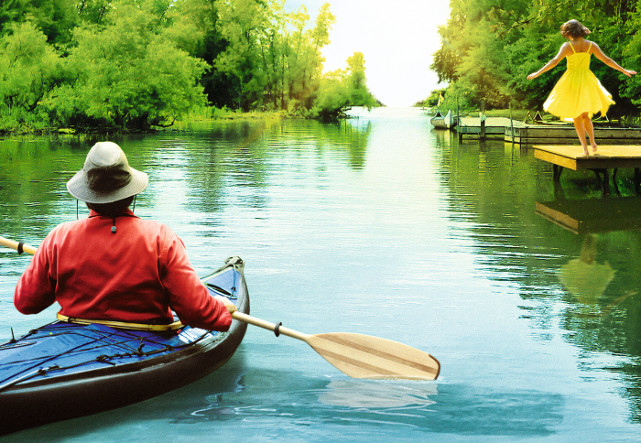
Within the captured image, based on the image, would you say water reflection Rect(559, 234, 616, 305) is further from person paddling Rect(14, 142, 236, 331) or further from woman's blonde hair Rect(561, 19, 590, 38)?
person paddling Rect(14, 142, 236, 331)

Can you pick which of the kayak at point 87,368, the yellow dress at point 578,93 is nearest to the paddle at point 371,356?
the kayak at point 87,368

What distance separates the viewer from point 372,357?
15.3ft

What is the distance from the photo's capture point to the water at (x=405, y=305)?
412 centimetres

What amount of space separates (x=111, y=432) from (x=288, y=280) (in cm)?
331

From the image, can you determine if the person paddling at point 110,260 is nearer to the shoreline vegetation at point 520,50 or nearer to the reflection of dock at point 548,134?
the shoreline vegetation at point 520,50

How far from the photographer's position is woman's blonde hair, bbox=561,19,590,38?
33.6 ft

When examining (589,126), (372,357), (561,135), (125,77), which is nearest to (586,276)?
(372,357)

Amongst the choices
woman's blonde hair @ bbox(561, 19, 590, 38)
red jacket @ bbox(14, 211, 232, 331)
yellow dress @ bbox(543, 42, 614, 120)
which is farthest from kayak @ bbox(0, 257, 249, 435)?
yellow dress @ bbox(543, 42, 614, 120)

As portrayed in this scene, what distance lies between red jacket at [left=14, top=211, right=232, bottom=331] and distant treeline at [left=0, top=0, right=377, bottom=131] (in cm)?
3071

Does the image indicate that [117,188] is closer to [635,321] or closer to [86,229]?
[86,229]

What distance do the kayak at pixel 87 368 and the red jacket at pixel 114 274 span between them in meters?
0.13

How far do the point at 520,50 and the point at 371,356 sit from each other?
38.3 metres

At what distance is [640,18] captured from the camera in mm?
20859

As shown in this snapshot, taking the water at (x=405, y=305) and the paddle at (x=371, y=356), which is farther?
the paddle at (x=371, y=356)
